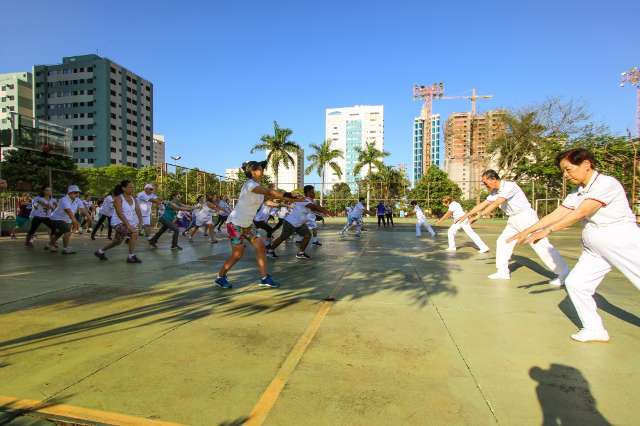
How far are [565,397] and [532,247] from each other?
407 cm

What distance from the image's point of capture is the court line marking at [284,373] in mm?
2240

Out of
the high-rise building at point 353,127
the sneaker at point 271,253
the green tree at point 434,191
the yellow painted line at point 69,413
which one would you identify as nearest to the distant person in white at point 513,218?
the sneaker at point 271,253

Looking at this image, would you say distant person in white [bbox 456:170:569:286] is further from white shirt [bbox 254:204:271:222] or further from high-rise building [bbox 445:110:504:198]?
high-rise building [bbox 445:110:504:198]

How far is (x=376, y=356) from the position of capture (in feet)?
10.3

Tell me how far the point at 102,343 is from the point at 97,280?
125 inches

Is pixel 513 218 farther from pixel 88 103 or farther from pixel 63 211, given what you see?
pixel 88 103

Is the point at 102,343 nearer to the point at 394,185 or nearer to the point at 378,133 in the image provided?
the point at 394,185

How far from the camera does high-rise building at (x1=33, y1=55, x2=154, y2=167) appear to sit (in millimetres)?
90625

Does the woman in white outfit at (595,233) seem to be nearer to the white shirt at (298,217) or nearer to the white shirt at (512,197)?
the white shirt at (512,197)

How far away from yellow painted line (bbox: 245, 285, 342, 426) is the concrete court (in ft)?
0.08

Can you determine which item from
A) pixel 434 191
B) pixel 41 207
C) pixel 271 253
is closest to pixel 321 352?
pixel 271 253

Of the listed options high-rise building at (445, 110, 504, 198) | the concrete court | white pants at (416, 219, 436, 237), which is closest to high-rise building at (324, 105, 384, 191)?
high-rise building at (445, 110, 504, 198)

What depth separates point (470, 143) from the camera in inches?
2657

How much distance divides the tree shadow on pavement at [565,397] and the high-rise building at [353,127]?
166494mm
